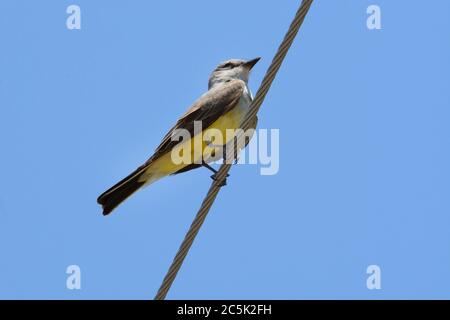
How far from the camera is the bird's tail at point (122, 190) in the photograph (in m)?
7.20

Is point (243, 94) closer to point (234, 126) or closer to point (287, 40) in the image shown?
point (234, 126)

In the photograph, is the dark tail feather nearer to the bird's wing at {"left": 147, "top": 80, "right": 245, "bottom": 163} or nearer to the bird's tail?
the bird's tail

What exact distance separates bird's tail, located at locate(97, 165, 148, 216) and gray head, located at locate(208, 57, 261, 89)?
1.87 metres

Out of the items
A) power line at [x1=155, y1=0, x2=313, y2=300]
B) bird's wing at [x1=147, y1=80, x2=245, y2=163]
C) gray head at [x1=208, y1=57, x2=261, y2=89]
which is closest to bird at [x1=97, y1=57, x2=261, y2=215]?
bird's wing at [x1=147, y1=80, x2=245, y2=163]

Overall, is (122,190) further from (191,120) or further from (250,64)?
(250,64)

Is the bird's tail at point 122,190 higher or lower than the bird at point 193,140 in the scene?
lower

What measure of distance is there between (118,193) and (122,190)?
6 cm

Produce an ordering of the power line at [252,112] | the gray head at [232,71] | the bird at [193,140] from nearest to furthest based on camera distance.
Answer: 1. the power line at [252,112]
2. the bird at [193,140]
3. the gray head at [232,71]

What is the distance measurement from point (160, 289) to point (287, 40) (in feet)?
5.45

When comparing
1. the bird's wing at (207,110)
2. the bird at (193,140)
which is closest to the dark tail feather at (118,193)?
the bird at (193,140)

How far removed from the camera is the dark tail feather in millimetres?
7203

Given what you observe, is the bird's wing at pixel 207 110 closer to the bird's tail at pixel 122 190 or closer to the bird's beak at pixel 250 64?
the bird's tail at pixel 122 190
